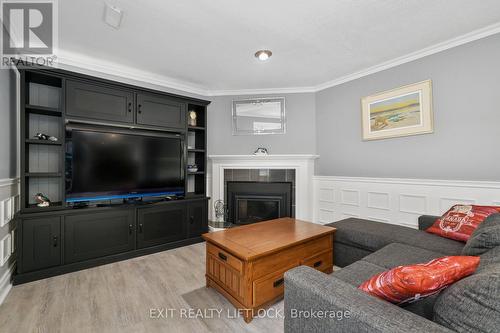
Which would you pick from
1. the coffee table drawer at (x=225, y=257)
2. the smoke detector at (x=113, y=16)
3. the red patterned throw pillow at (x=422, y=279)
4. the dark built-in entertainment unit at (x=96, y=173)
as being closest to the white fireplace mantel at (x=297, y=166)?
the dark built-in entertainment unit at (x=96, y=173)

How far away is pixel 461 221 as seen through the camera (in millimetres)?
2010

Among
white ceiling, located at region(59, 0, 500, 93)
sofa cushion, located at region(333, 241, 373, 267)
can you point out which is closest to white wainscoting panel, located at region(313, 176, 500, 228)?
sofa cushion, located at region(333, 241, 373, 267)

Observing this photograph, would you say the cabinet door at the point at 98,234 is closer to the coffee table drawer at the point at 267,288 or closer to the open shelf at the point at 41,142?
the open shelf at the point at 41,142

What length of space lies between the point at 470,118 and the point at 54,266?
4.65m

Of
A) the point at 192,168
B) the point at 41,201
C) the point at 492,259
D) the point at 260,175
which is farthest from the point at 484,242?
the point at 41,201

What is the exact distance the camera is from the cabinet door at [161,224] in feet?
9.65

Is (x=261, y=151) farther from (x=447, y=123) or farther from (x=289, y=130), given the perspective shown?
(x=447, y=123)

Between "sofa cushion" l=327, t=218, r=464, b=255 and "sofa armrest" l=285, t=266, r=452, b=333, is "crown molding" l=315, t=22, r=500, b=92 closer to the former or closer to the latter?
"sofa cushion" l=327, t=218, r=464, b=255

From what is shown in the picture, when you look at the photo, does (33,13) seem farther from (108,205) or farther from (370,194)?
(370,194)

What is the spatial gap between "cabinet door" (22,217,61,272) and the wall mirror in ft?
9.17

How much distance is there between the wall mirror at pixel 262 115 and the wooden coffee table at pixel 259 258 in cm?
203

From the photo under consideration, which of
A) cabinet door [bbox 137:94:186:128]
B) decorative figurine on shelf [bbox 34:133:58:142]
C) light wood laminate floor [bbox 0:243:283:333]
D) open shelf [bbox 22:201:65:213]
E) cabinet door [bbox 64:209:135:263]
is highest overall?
cabinet door [bbox 137:94:186:128]

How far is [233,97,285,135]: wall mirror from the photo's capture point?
3.93 meters

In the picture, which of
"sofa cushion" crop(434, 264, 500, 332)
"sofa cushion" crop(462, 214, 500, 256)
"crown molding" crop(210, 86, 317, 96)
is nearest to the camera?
"sofa cushion" crop(434, 264, 500, 332)
